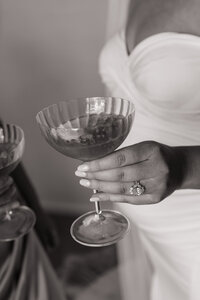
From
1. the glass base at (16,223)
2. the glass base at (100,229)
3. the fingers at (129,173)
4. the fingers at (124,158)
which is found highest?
the fingers at (124,158)

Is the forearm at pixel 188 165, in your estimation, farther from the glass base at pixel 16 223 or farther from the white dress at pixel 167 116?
the glass base at pixel 16 223

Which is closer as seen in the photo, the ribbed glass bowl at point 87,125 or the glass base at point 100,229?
the ribbed glass bowl at point 87,125

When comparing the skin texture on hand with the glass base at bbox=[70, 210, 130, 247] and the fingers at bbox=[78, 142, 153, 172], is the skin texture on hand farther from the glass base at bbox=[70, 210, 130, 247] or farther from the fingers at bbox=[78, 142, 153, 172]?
the glass base at bbox=[70, 210, 130, 247]

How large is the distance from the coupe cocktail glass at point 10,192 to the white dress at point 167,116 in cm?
23

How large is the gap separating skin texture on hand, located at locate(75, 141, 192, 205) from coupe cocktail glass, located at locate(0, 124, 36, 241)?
8.1 inches

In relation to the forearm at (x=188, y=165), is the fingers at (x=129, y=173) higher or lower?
higher

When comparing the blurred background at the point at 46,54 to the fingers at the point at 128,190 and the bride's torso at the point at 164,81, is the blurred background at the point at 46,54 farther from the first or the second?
the fingers at the point at 128,190

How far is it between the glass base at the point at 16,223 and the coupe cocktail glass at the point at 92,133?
11 centimetres

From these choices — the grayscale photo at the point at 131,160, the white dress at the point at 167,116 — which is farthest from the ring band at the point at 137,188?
the white dress at the point at 167,116

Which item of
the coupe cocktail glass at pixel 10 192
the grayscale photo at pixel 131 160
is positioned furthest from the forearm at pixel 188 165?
the coupe cocktail glass at pixel 10 192

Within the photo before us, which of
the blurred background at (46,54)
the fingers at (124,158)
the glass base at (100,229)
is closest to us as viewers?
the fingers at (124,158)

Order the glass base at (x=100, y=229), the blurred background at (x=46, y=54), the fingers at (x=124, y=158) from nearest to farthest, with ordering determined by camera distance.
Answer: the fingers at (x=124, y=158), the glass base at (x=100, y=229), the blurred background at (x=46, y=54)

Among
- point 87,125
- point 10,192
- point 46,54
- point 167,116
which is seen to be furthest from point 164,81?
point 46,54

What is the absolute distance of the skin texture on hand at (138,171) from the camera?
0.68m
